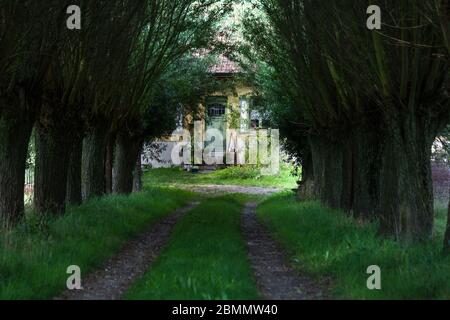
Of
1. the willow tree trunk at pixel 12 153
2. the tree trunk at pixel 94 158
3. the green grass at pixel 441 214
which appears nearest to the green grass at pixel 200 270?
the willow tree trunk at pixel 12 153

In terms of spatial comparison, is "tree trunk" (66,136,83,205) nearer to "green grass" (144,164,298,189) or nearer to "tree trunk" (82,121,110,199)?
"tree trunk" (82,121,110,199)

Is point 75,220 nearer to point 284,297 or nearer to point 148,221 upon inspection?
point 148,221

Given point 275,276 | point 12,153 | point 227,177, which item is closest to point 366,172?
point 275,276

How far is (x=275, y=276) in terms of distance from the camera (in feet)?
31.5

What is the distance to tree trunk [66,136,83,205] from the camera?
1695 cm

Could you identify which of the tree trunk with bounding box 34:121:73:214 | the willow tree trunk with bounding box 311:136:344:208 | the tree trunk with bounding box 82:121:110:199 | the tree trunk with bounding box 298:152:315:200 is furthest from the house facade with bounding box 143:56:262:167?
the tree trunk with bounding box 34:121:73:214

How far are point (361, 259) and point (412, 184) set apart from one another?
2.44 m

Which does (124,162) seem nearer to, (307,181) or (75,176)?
(75,176)

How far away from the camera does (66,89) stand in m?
14.9

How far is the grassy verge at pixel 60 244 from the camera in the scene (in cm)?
802

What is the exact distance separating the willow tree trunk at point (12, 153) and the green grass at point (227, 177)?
2568cm

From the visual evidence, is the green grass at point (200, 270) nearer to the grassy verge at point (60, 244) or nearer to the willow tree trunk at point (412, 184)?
the grassy verge at point (60, 244)
